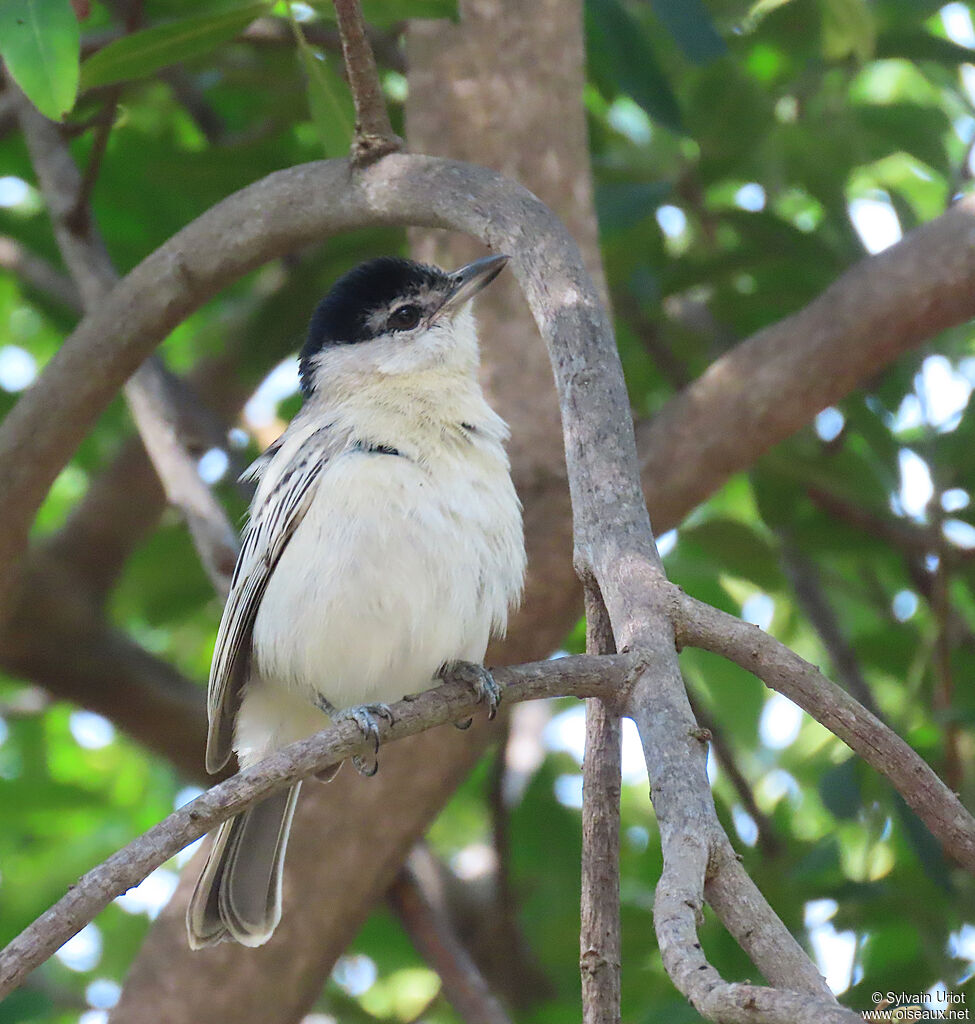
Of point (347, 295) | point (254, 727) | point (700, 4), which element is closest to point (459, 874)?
point (254, 727)

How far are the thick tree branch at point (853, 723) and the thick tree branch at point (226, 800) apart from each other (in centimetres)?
19

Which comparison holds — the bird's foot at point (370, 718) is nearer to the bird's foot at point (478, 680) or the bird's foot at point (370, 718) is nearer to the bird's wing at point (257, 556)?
the bird's foot at point (478, 680)

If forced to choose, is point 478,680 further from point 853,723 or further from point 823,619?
point 823,619

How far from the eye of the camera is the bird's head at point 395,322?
3975mm

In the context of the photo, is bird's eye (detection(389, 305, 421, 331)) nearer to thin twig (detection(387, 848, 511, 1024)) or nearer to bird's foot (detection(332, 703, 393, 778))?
bird's foot (detection(332, 703, 393, 778))

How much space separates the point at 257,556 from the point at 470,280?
1.05 metres

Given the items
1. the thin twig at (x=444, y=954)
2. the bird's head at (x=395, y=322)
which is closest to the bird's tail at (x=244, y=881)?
the thin twig at (x=444, y=954)

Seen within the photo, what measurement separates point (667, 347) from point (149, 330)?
2283 millimetres

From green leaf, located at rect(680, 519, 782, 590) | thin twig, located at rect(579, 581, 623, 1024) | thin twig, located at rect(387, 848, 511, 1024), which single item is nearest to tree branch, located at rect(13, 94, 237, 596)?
thin twig, located at rect(387, 848, 511, 1024)

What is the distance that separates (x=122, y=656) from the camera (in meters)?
5.10

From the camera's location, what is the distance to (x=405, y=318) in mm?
4152

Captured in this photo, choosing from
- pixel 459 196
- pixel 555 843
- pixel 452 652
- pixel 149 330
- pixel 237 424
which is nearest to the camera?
pixel 459 196

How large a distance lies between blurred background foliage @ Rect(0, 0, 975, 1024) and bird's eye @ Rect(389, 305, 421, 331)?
22.3 inches

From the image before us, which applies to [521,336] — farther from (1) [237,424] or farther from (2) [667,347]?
(1) [237,424]
